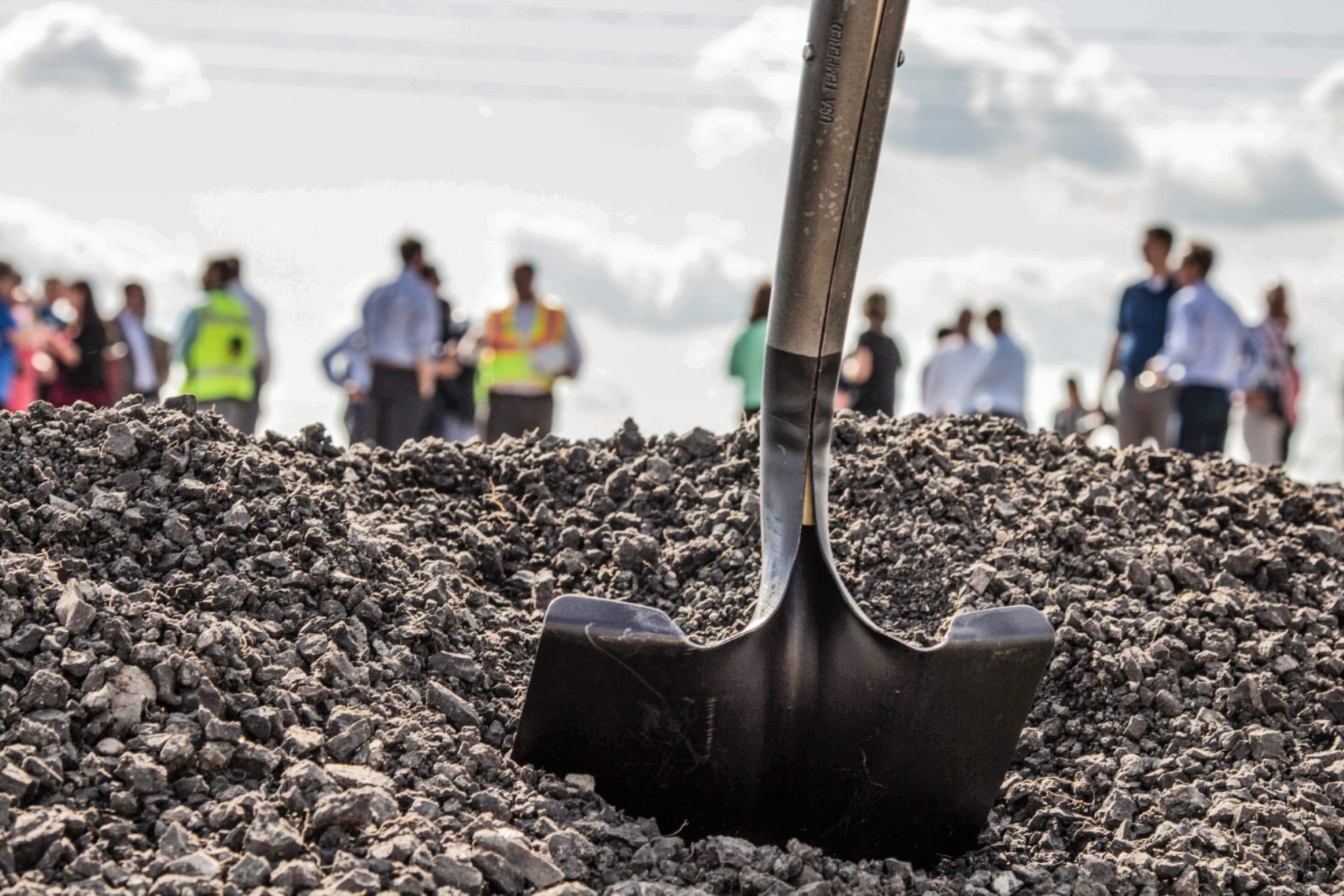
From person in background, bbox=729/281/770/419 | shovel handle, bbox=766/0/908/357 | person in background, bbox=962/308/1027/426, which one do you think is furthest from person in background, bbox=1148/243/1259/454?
shovel handle, bbox=766/0/908/357

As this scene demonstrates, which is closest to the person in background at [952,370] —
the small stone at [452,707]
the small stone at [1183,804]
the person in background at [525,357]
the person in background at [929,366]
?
the person in background at [929,366]

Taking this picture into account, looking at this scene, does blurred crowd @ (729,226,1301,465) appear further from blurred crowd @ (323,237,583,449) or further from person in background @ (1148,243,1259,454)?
blurred crowd @ (323,237,583,449)

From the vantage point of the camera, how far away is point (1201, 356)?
673cm

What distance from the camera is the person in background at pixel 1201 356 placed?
6.74 metres

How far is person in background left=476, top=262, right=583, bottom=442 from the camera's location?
25.6 feet

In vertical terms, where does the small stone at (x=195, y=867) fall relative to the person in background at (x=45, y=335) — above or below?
below

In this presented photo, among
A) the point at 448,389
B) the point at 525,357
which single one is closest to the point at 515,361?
the point at 525,357

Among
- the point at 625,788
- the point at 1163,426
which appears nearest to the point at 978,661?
the point at 625,788

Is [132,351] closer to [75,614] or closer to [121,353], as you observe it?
[121,353]

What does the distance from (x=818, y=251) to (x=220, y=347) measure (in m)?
6.06

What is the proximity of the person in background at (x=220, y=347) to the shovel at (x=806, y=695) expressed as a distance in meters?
5.83

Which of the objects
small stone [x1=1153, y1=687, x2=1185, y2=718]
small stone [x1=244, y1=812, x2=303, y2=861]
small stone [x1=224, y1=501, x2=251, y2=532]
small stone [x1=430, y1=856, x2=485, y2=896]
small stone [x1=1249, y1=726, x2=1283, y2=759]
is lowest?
small stone [x1=430, y1=856, x2=485, y2=896]

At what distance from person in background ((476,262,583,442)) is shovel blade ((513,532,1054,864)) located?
5.11 meters

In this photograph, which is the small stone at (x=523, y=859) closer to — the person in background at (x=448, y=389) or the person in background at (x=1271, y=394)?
the person in background at (x=448, y=389)
